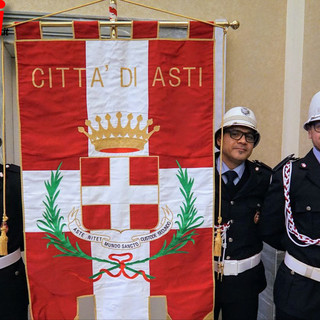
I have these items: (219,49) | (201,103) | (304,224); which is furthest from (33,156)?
(219,49)

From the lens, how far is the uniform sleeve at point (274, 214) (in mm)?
1673

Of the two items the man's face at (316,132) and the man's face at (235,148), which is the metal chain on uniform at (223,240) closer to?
the man's face at (235,148)

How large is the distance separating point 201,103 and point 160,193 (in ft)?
1.49

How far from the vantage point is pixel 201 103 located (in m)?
1.55

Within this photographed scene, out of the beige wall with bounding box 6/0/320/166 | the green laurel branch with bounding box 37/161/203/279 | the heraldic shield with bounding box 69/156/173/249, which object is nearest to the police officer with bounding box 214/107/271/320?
the green laurel branch with bounding box 37/161/203/279

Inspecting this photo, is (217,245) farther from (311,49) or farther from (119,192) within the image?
(311,49)

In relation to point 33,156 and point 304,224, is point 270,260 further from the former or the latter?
point 33,156

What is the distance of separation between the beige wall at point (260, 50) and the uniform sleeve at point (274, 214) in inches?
43.5

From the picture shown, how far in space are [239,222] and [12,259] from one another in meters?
1.17

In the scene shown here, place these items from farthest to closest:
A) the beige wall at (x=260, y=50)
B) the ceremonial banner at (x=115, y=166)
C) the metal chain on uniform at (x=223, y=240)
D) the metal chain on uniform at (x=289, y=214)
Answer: the beige wall at (x=260, y=50) → the metal chain on uniform at (x=223, y=240) → the metal chain on uniform at (x=289, y=214) → the ceremonial banner at (x=115, y=166)

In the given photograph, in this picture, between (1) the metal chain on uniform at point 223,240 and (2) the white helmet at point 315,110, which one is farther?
(1) the metal chain on uniform at point 223,240

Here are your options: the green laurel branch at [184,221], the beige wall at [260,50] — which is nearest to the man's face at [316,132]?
the green laurel branch at [184,221]

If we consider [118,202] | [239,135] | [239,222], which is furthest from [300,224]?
[118,202]

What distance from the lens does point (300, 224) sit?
64.2 inches
